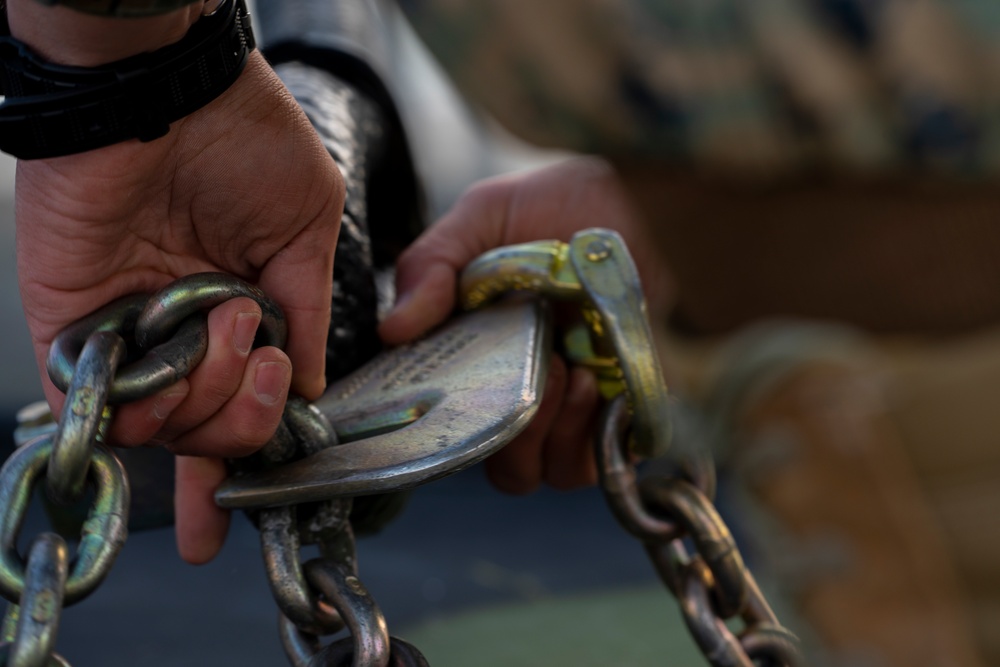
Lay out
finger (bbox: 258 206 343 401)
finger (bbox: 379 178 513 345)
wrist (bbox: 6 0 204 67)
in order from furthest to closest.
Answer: finger (bbox: 379 178 513 345) → finger (bbox: 258 206 343 401) → wrist (bbox: 6 0 204 67)

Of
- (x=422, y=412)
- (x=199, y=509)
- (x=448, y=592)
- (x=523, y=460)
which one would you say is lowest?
(x=448, y=592)

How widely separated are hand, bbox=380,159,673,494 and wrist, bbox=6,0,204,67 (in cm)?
33

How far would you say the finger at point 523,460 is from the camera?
94 centimetres

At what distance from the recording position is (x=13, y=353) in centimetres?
245

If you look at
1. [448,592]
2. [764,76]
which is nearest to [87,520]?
[764,76]

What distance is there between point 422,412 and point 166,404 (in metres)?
0.16

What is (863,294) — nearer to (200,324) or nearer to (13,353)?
(200,324)

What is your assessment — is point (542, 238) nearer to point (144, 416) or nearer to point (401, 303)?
point (401, 303)

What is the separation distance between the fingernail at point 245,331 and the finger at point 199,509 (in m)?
0.18

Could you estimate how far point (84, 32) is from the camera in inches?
21.6

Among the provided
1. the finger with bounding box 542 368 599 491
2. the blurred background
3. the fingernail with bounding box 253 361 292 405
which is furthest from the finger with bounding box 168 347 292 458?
the blurred background

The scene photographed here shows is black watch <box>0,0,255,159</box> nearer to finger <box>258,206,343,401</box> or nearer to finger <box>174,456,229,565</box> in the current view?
finger <box>258,206,343,401</box>

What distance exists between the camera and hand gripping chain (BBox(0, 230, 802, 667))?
480 millimetres

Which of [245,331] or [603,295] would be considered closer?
[245,331]
